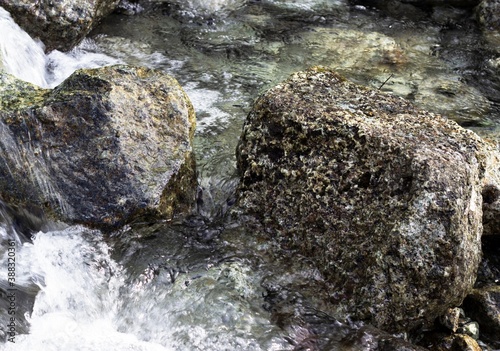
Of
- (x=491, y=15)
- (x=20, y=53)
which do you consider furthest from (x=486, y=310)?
(x=491, y=15)

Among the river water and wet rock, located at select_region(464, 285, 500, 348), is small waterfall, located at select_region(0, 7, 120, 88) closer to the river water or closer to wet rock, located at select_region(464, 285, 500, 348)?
the river water

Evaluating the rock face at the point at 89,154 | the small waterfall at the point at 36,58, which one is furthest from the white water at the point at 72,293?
the small waterfall at the point at 36,58

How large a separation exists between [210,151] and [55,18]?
265 centimetres

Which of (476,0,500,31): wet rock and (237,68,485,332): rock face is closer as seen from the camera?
(237,68,485,332): rock face

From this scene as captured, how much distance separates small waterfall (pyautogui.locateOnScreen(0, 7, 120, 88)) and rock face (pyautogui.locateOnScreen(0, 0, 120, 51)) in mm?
79

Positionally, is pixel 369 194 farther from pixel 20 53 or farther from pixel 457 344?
pixel 20 53

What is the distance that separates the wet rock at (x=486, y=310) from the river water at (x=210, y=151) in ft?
3.20

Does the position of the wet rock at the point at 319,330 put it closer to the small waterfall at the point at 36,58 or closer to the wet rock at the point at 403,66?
the wet rock at the point at 403,66

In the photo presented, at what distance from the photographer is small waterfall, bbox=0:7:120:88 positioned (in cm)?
584

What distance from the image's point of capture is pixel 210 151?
5.18 m

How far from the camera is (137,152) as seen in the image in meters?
4.17

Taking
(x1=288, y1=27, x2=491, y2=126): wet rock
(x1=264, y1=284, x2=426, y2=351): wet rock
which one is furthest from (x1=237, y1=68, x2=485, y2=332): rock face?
(x1=288, y1=27, x2=491, y2=126): wet rock

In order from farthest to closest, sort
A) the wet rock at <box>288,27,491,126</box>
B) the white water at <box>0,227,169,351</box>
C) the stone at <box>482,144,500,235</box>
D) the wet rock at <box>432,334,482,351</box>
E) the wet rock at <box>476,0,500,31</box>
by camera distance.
→ the wet rock at <box>476,0,500,31</box>, the wet rock at <box>288,27,491,126</box>, the stone at <box>482,144,500,235</box>, the wet rock at <box>432,334,482,351</box>, the white water at <box>0,227,169,351</box>

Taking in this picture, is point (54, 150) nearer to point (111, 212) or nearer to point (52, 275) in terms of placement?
point (111, 212)
